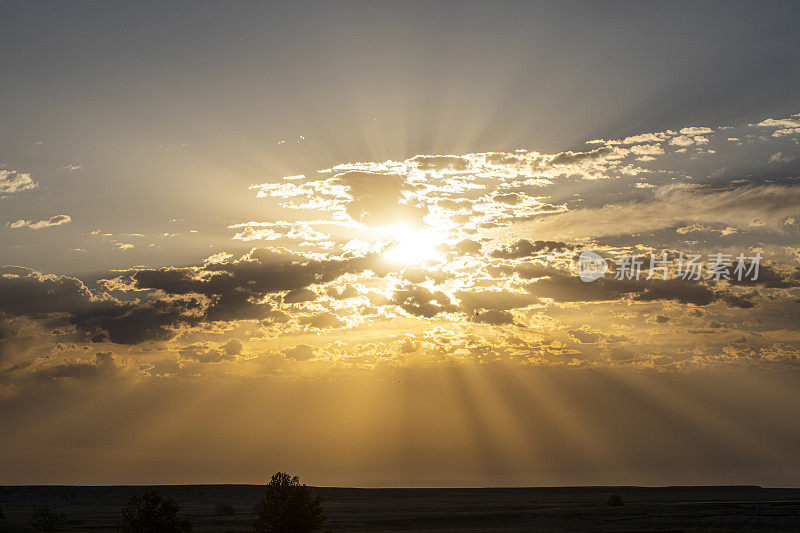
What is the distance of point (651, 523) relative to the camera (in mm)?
98062

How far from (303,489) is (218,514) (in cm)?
9551

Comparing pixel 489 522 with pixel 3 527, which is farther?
pixel 489 522

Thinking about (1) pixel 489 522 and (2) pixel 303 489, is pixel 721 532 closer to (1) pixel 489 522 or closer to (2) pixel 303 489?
(1) pixel 489 522

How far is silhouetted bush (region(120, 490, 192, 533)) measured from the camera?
64.8 metres

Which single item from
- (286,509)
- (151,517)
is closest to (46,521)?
(151,517)

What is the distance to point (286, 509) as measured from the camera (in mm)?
64438

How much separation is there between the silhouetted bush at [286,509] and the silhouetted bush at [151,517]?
9.24 m

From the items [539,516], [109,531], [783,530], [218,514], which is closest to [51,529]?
[109,531]

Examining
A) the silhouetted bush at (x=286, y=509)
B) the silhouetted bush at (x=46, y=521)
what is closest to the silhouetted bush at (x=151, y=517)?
the silhouetted bush at (x=286, y=509)

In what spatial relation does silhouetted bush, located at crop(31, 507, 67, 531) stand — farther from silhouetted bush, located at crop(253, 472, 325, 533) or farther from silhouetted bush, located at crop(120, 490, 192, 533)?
silhouetted bush, located at crop(253, 472, 325, 533)

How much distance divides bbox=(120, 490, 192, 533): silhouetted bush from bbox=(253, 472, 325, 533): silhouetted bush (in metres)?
9.24

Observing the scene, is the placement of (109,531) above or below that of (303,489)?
below

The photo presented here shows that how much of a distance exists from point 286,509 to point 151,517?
48.4 ft

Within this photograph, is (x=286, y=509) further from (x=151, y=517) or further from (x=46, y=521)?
(x=46, y=521)
